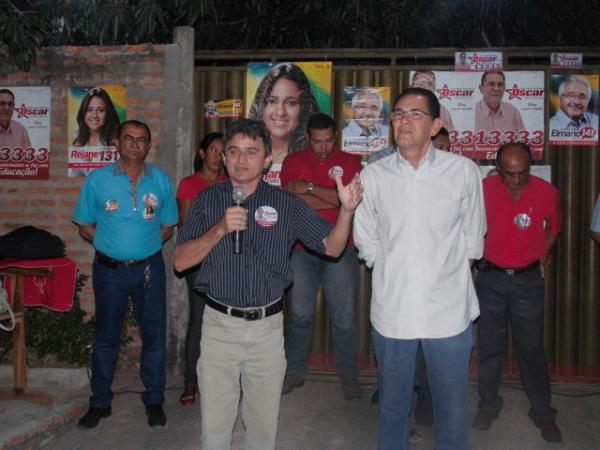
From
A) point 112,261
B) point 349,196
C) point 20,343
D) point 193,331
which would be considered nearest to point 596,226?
point 349,196

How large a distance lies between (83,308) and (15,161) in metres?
1.61

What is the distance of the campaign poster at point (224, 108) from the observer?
5.99 meters

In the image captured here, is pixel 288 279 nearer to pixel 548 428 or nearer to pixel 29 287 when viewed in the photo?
pixel 548 428

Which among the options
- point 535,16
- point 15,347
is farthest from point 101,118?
point 535,16

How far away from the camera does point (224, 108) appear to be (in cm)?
601

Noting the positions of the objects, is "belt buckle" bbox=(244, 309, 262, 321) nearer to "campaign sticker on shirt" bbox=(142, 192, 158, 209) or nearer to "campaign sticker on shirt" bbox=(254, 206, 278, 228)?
"campaign sticker on shirt" bbox=(254, 206, 278, 228)

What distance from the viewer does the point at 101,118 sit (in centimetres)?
599

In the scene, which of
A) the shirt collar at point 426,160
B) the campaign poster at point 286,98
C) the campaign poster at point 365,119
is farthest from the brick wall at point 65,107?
the shirt collar at point 426,160

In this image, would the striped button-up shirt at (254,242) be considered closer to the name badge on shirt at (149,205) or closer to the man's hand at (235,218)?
the man's hand at (235,218)

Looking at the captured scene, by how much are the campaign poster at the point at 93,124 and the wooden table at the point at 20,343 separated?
1298 mm

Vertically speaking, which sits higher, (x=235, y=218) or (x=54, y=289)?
(x=235, y=218)

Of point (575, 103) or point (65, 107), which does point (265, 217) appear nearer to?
point (65, 107)

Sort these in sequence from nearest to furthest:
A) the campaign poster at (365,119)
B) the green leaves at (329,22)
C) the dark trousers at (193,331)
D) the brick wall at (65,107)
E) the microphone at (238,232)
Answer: the microphone at (238,232), the dark trousers at (193,331), the campaign poster at (365,119), the brick wall at (65,107), the green leaves at (329,22)

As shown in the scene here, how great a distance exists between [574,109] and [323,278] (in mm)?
2802
